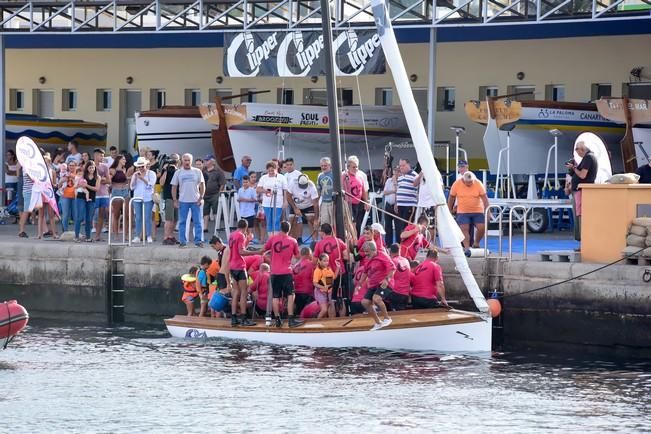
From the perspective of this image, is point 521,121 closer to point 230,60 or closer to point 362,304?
point 230,60

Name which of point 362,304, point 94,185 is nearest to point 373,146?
point 94,185

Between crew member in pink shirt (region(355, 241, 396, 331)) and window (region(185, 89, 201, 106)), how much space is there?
18836mm

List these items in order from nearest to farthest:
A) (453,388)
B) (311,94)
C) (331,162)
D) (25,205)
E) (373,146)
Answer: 1. (453,388)
2. (331,162)
3. (25,205)
4. (373,146)
5. (311,94)

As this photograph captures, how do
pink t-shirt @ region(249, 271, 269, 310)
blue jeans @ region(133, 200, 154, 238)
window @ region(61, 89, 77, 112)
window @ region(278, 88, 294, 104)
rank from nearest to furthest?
pink t-shirt @ region(249, 271, 269, 310) → blue jeans @ region(133, 200, 154, 238) → window @ region(278, 88, 294, 104) → window @ region(61, 89, 77, 112)

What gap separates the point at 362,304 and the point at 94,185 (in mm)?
7323

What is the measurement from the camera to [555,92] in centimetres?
3425

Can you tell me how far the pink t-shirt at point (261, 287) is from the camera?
21.4 metres

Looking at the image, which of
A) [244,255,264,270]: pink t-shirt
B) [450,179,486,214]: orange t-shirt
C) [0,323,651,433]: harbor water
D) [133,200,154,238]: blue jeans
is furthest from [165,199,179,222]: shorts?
[450,179,486,214]: orange t-shirt

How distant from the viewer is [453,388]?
60.0ft

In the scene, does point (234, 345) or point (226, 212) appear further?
point (226, 212)

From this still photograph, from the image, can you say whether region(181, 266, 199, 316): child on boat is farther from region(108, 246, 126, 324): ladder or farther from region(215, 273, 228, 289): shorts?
region(108, 246, 126, 324): ladder

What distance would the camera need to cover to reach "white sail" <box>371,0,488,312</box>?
20.5 metres

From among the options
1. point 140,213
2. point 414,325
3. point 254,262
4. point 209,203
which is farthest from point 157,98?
point 414,325

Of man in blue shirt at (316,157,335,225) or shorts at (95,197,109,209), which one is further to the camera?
shorts at (95,197,109,209)
